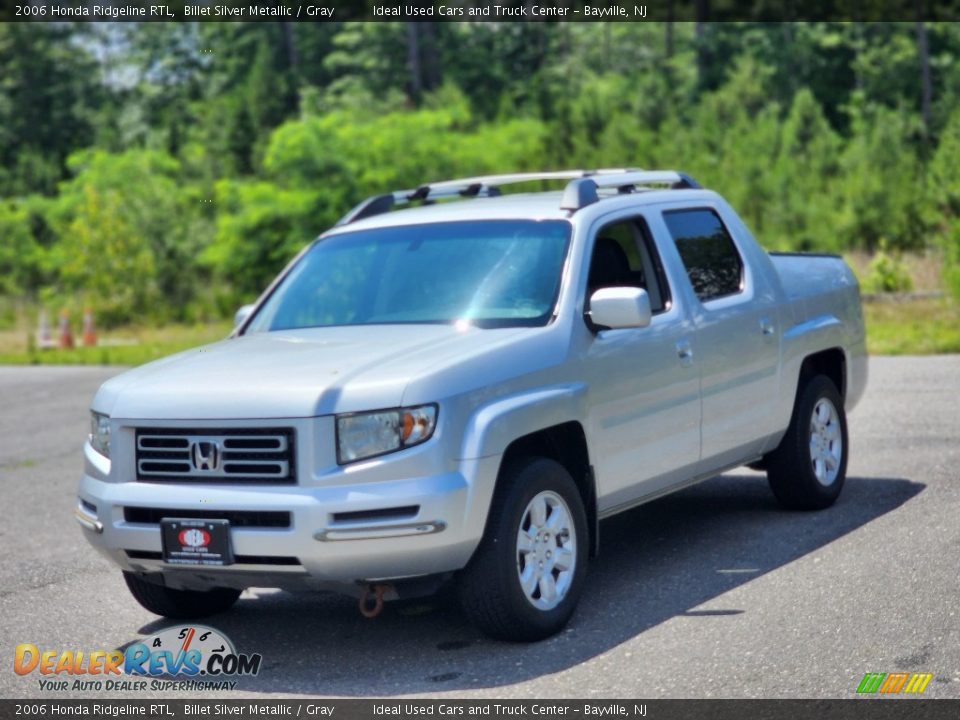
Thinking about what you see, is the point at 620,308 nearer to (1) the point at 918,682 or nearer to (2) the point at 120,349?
(1) the point at 918,682

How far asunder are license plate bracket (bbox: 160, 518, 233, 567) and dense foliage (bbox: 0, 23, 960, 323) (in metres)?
16.1

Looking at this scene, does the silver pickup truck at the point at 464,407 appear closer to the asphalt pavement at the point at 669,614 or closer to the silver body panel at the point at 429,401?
the silver body panel at the point at 429,401

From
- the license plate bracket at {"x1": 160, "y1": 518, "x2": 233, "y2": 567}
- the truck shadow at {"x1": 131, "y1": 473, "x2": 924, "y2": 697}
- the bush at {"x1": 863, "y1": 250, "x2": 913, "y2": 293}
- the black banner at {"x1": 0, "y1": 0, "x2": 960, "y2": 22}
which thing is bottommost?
the bush at {"x1": 863, "y1": 250, "x2": 913, "y2": 293}

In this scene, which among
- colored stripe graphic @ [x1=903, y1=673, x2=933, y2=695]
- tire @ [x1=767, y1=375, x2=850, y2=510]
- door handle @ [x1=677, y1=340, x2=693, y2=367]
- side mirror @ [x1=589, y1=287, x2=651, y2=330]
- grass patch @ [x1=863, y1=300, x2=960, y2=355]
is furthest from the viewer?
grass patch @ [x1=863, y1=300, x2=960, y2=355]

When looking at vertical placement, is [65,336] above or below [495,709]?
below

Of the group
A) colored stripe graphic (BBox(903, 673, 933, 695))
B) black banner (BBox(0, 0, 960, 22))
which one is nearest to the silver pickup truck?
colored stripe graphic (BBox(903, 673, 933, 695))

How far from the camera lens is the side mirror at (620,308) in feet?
21.1

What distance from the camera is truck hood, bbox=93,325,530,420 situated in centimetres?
567

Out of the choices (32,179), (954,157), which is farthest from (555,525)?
(32,179)

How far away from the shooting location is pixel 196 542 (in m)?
5.75

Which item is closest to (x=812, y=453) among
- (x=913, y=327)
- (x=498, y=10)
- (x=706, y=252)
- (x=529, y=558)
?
(x=706, y=252)

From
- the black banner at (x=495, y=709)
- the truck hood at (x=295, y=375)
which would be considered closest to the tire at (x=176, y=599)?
the truck hood at (x=295, y=375)

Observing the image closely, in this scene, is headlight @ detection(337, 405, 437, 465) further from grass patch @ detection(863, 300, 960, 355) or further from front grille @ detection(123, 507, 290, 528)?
grass patch @ detection(863, 300, 960, 355)

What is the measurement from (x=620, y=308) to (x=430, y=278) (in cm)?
104
